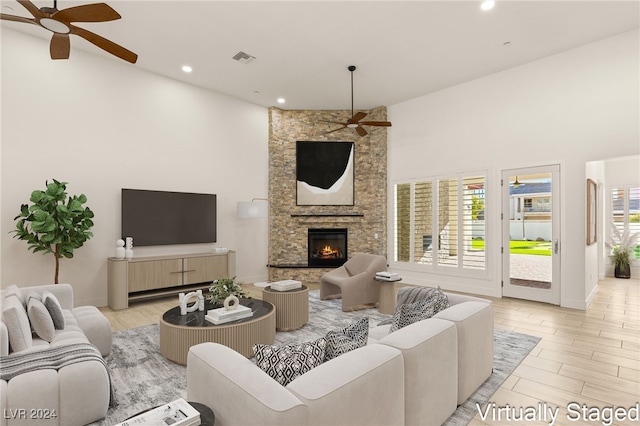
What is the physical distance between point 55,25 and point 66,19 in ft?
0.69

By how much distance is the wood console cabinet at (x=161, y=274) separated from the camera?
520 cm

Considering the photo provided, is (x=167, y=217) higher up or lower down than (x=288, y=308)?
higher up

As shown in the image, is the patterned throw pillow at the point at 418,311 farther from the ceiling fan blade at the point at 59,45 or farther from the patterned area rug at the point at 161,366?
the ceiling fan blade at the point at 59,45

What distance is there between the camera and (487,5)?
4051mm

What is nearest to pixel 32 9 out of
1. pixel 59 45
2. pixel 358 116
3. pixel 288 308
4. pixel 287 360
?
pixel 59 45

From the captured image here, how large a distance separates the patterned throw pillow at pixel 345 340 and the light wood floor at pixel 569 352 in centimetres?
116

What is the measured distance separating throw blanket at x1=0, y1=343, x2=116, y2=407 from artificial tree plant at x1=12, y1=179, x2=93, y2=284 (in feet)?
8.38

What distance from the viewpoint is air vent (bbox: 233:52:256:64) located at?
5.30 metres

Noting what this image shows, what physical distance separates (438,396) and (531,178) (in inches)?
193

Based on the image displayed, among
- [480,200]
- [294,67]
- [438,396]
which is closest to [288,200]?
[294,67]

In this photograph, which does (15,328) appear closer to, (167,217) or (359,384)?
(359,384)

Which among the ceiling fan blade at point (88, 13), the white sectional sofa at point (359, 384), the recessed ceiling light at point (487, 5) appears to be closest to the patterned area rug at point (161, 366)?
the white sectional sofa at point (359, 384)

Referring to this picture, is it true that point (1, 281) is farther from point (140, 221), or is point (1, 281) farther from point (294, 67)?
point (294, 67)

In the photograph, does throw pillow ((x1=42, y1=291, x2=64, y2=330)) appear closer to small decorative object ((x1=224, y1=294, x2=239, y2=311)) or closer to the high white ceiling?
small decorative object ((x1=224, y1=294, x2=239, y2=311))
